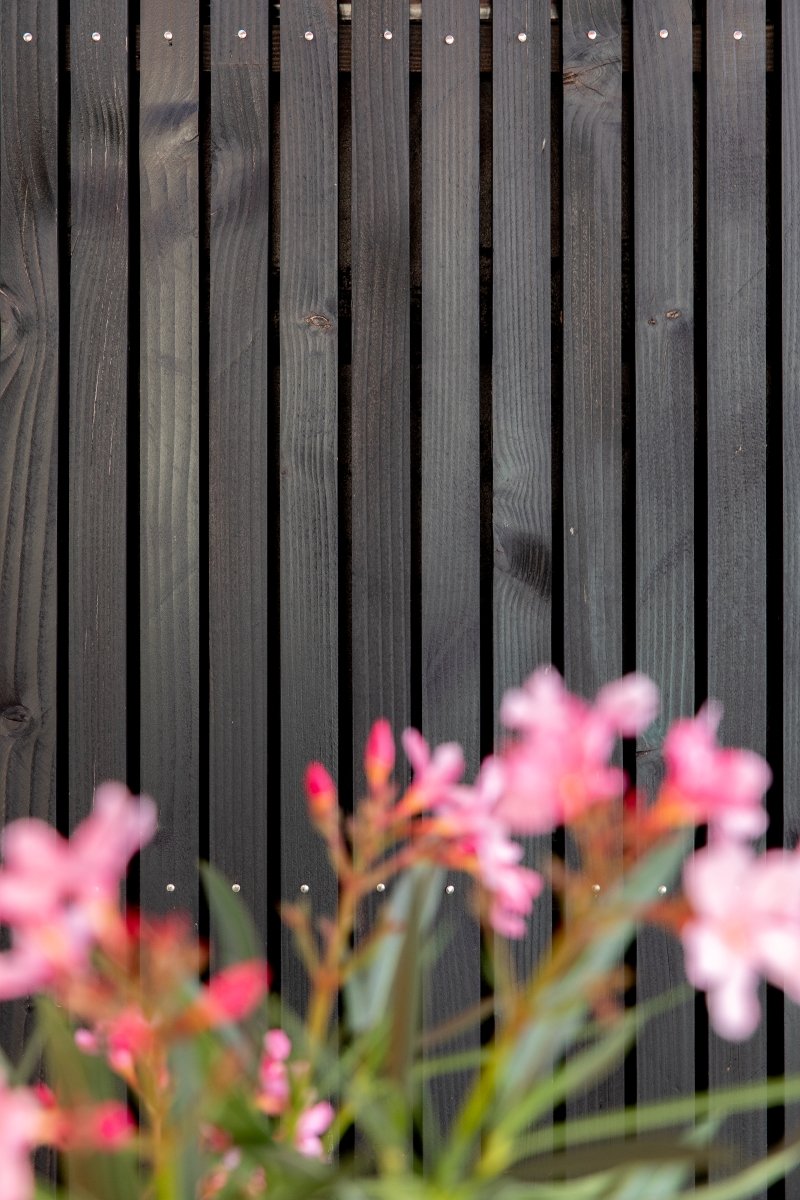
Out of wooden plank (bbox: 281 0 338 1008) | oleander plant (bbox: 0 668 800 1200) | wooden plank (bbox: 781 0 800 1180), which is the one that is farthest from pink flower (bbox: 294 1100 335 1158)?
wooden plank (bbox: 781 0 800 1180)

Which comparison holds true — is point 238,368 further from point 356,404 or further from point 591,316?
point 591,316

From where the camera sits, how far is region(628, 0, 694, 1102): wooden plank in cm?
143

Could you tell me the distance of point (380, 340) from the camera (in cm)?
143

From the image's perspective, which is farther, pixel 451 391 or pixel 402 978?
pixel 451 391

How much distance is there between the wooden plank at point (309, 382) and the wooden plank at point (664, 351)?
1.48 ft

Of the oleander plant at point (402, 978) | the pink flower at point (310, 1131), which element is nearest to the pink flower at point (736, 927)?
the oleander plant at point (402, 978)

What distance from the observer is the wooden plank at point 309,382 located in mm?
1412

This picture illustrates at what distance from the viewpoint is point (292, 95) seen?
1.43 metres

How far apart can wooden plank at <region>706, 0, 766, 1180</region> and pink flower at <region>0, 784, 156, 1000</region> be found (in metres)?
1.26

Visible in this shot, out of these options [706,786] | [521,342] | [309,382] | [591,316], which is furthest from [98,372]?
[706,786]

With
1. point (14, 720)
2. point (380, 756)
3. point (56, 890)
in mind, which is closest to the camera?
point (56, 890)

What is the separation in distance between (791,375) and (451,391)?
51cm

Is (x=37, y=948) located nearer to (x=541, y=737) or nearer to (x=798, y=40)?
(x=541, y=737)

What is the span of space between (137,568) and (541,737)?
47.5 inches
